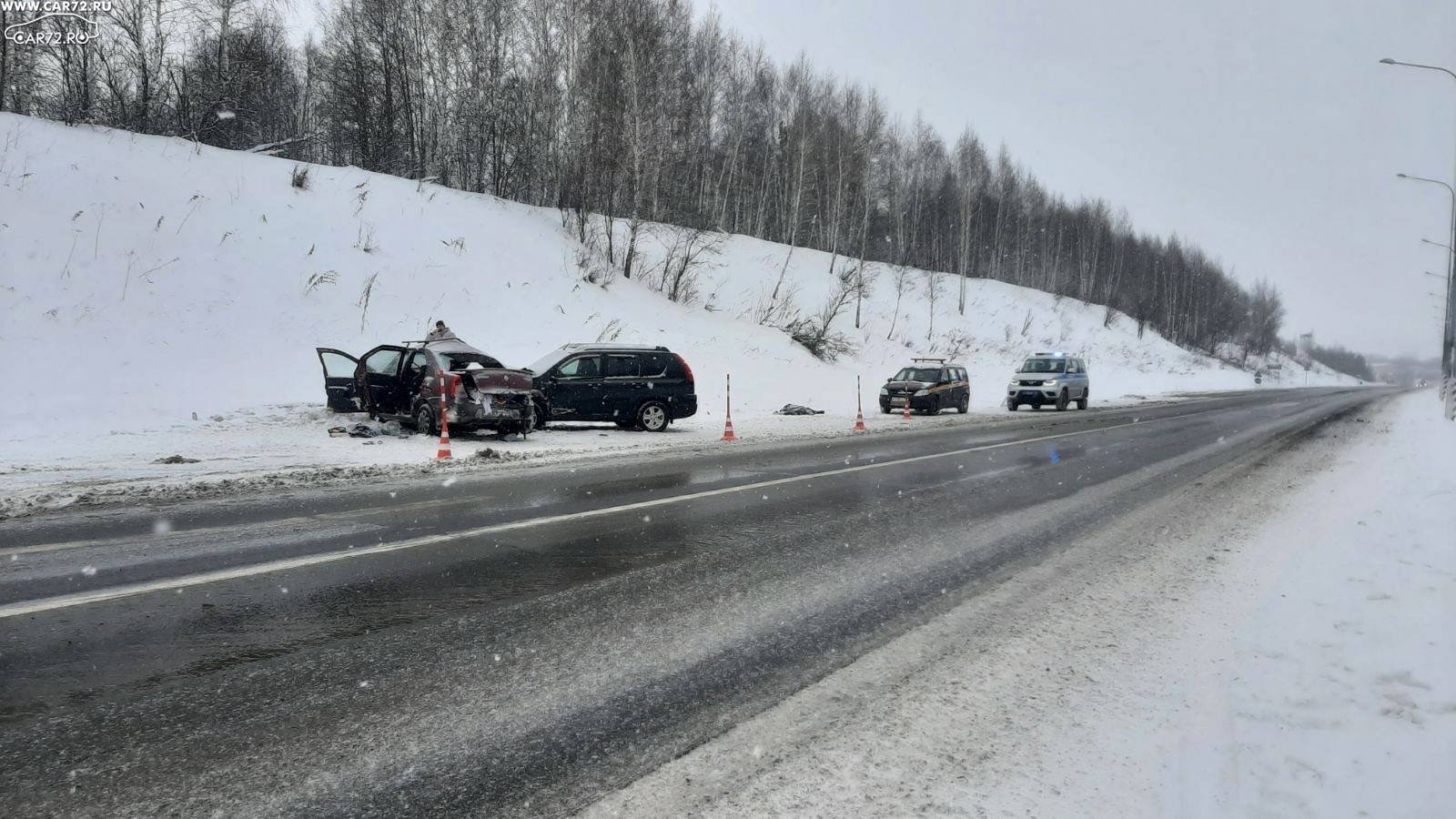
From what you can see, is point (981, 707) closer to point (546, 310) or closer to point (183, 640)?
point (183, 640)

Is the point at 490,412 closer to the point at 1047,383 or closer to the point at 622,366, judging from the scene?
the point at 622,366

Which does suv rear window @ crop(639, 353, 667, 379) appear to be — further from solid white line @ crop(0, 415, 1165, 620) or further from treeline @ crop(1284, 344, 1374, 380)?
treeline @ crop(1284, 344, 1374, 380)

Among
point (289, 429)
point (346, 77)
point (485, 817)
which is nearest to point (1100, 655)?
point (485, 817)

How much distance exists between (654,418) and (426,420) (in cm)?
474

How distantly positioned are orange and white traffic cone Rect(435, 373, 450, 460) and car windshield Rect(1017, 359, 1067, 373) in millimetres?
20669

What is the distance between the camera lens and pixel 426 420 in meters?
14.0

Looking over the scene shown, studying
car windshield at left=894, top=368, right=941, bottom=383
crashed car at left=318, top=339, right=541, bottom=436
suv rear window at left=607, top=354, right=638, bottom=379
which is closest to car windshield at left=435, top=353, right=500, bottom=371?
crashed car at left=318, top=339, right=541, bottom=436

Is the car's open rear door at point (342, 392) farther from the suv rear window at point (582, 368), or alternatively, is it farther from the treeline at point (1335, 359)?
the treeline at point (1335, 359)

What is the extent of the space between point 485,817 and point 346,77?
40389 mm

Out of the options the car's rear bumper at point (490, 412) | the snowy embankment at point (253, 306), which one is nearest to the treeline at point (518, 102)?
the snowy embankment at point (253, 306)

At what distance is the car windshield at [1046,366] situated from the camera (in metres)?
26.7

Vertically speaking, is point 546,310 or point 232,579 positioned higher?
point 546,310

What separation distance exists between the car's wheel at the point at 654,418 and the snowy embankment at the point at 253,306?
795 millimetres

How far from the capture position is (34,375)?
562 inches
